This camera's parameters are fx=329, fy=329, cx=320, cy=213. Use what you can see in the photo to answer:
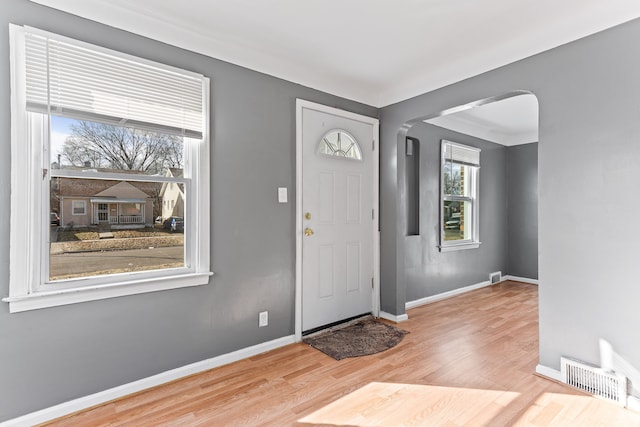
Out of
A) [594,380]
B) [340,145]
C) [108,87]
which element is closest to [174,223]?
[108,87]

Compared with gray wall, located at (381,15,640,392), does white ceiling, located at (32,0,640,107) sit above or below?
above

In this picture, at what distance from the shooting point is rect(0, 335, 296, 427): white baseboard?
1836mm

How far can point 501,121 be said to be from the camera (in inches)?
182

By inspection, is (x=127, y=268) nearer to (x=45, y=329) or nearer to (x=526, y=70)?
(x=45, y=329)

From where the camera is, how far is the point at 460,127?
4.66 metres

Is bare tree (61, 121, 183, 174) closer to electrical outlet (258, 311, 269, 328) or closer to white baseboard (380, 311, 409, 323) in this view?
electrical outlet (258, 311, 269, 328)

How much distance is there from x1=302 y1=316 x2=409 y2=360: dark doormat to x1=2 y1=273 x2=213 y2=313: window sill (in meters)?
1.18

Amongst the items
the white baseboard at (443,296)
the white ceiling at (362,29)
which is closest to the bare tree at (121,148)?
the white ceiling at (362,29)

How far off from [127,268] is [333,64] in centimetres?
229

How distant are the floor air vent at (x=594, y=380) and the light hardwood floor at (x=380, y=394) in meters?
0.06

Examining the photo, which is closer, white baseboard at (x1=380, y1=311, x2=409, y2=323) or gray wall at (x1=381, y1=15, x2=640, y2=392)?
gray wall at (x1=381, y1=15, x2=640, y2=392)

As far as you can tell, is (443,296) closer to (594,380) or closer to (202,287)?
(594,380)

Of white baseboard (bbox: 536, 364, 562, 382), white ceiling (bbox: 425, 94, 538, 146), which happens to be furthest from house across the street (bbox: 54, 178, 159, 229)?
white ceiling (bbox: 425, 94, 538, 146)

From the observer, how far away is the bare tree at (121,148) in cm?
202
